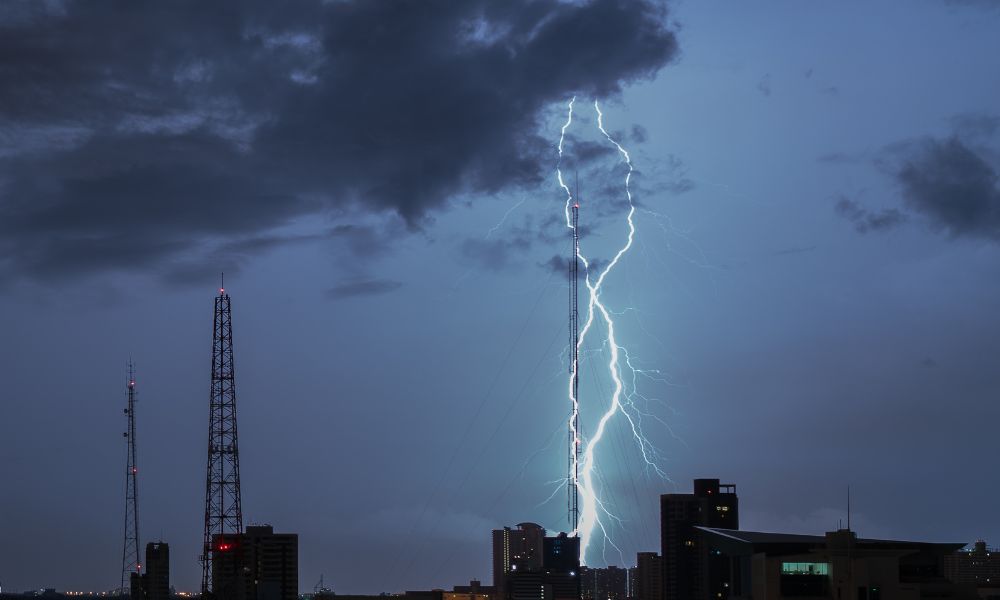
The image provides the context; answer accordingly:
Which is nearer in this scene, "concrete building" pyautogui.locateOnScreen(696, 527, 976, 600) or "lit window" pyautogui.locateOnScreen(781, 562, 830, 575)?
"concrete building" pyautogui.locateOnScreen(696, 527, 976, 600)

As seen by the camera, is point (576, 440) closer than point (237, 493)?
No

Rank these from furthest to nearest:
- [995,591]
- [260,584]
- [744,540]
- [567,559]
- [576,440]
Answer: [567,559], [260,584], [995,591], [576,440], [744,540]

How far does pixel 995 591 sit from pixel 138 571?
97.4 m

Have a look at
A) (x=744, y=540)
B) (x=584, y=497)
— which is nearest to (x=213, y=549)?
(x=584, y=497)

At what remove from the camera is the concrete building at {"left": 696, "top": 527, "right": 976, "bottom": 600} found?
92.8 m

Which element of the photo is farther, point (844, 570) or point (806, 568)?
point (806, 568)

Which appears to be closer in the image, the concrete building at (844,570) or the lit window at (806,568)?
the concrete building at (844,570)

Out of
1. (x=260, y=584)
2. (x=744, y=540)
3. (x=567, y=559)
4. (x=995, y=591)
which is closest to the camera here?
(x=744, y=540)

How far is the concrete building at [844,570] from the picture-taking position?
9275 cm

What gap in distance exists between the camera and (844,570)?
305ft

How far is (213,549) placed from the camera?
102312 mm

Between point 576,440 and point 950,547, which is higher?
point 576,440

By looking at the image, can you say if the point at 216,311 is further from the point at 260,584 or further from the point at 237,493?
the point at 260,584

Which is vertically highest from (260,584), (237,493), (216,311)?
(216,311)
